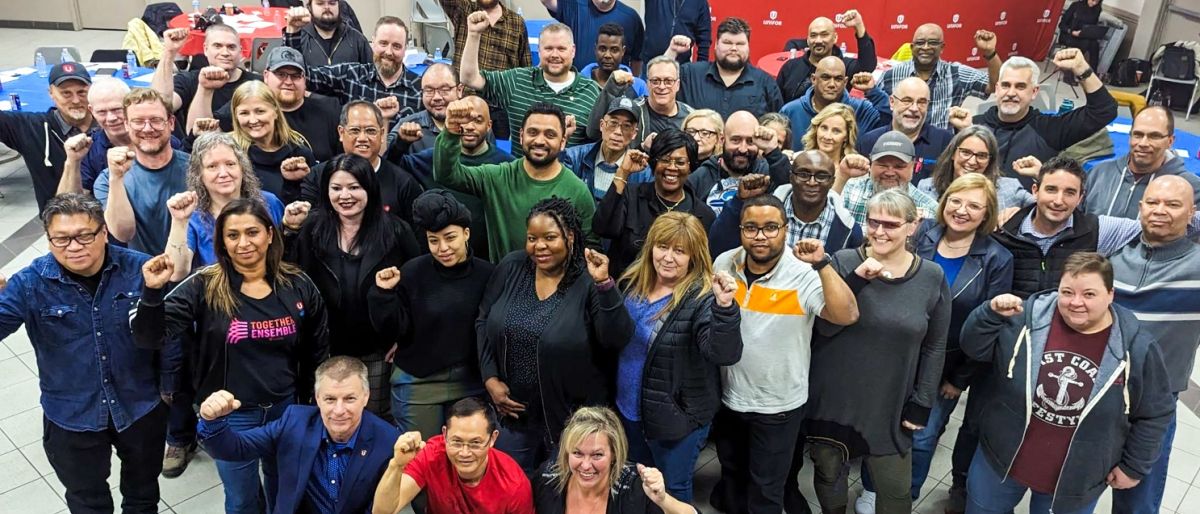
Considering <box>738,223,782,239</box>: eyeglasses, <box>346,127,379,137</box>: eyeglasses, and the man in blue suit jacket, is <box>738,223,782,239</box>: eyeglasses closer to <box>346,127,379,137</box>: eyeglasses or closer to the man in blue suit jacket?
the man in blue suit jacket

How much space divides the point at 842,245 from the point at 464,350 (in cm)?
169

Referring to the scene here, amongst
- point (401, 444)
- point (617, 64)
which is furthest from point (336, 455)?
point (617, 64)

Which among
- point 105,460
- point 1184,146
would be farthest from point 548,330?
point 1184,146

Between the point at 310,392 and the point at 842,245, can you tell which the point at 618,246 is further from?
the point at 310,392

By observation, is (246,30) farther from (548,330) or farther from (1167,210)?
(1167,210)

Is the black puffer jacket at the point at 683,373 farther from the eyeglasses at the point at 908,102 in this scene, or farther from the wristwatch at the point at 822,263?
the eyeglasses at the point at 908,102

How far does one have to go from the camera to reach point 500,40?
5953 mm

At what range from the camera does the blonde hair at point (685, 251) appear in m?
3.24

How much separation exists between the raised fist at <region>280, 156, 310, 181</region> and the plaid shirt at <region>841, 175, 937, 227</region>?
2506 millimetres

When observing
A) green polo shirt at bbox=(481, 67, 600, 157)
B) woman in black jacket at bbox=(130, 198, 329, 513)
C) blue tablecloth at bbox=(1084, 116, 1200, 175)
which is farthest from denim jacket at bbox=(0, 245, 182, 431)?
blue tablecloth at bbox=(1084, 116, 1200, 175)

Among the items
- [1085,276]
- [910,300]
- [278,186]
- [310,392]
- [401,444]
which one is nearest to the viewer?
[401,444]

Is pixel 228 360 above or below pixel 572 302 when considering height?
below

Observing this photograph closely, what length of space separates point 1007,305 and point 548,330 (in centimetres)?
170

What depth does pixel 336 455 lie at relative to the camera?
3.03m
